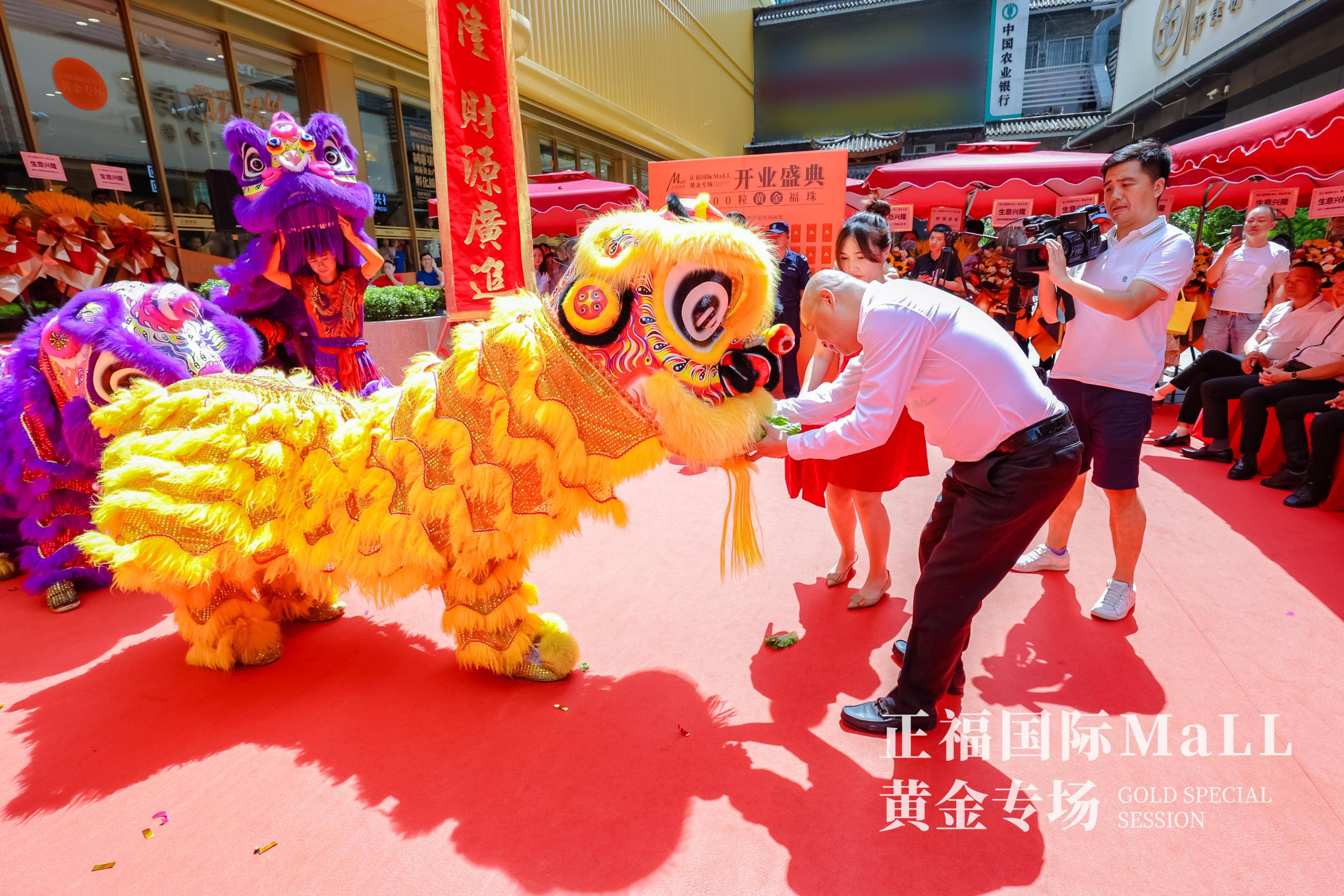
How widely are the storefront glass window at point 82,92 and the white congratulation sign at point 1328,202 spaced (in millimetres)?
9019

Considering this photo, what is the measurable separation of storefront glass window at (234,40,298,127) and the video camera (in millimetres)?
6411

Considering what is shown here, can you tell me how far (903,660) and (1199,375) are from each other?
4.04 meters

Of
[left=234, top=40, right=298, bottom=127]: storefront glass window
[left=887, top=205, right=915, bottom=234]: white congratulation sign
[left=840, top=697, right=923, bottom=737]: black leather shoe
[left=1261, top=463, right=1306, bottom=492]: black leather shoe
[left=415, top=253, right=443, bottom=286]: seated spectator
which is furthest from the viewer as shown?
[left=415, top=253, right=443, bottom=286]: seated spectator

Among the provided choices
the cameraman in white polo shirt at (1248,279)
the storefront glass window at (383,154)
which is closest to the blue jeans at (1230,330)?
the cameraman in white polo shirt at (1248,279)

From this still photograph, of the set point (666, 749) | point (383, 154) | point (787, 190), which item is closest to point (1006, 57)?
point (787, 190)

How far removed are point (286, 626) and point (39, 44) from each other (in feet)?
16.9

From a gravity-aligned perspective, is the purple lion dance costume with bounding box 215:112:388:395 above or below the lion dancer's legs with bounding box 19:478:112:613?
above

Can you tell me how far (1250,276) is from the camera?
495 centimetres

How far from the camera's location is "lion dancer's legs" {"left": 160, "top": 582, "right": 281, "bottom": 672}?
201 centimetres

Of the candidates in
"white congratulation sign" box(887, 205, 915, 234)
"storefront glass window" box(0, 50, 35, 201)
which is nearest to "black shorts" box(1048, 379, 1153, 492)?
"white congratulation sign" box(887, 205, 915, 234)

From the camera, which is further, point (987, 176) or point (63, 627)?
point (987, 176)

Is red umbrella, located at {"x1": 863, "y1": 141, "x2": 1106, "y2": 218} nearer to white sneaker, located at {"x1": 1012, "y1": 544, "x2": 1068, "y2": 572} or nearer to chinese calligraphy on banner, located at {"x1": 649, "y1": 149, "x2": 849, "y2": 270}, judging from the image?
chinese calligraphy on banner, located at {"x1": 649, "y1": 149, "x2": 849, "y2": 270}

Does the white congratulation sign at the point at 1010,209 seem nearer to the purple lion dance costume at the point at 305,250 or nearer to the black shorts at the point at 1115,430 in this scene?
the black shorts at the point at 1115,430

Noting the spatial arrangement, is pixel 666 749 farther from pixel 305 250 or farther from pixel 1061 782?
pixel 305 250
